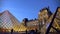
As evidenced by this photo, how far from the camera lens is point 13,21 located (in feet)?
4.39

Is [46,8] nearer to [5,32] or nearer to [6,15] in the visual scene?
[6,15]

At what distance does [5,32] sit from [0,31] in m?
0.05

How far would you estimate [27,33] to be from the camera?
49.2 inches

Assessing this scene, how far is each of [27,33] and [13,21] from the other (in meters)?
0.20

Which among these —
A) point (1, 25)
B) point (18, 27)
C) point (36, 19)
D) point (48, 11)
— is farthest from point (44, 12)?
point (1, 25)

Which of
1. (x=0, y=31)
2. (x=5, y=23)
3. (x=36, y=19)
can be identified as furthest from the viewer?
(x=36, y=19)

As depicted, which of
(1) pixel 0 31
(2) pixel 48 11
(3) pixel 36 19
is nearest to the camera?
(1) pixel 0 31

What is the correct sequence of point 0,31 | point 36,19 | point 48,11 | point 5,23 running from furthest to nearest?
point 36,19 → point 48,11 → point 5,23 → point 0,31

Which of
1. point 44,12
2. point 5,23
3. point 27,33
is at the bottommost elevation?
point 27,33

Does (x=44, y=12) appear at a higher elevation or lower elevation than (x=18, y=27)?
higher

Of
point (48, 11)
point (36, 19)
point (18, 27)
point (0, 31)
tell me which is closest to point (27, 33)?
point (18, 27)

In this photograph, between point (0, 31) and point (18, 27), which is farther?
point (18, 27)

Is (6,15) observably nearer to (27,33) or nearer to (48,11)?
(27,33)

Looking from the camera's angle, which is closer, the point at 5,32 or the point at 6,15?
the point at 5,32
